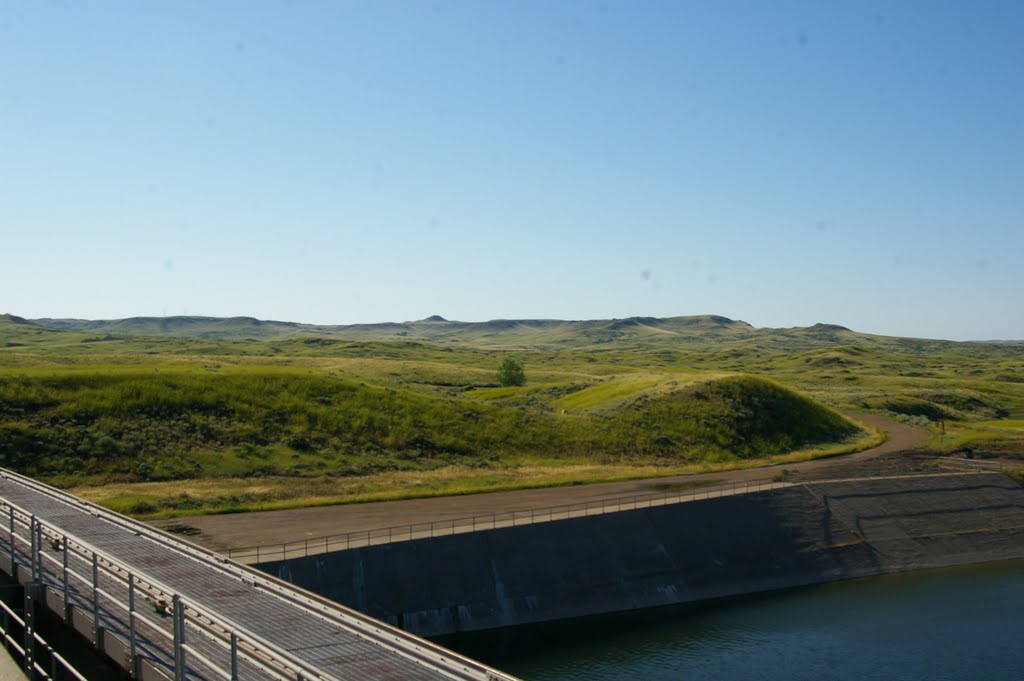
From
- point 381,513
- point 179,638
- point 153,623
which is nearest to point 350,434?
point 381,513

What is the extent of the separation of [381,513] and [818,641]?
2464 centimetres

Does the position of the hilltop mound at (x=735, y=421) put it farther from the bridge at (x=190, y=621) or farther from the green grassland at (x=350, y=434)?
the bridge at (x=190, y=621)

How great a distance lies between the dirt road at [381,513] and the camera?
46.3 meters

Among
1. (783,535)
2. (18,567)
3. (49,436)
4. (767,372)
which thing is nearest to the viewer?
(18,567)

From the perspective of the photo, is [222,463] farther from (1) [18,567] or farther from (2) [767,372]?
(2) [767,372]

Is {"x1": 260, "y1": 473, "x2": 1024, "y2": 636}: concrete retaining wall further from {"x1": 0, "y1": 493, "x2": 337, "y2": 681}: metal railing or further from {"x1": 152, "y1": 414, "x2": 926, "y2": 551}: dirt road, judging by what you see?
{"x1": 0, "y1": 493, "x2": 337, "y2": 681}: metal railing

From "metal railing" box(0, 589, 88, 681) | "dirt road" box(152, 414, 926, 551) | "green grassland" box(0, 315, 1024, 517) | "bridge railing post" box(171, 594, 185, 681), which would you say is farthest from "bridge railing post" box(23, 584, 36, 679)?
"green grassland" box(0, 315, 1024, 517)

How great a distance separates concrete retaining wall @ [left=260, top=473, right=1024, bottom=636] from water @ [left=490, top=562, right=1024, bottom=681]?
8.12 feet

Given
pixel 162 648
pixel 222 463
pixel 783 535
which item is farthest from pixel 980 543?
pixel 162 648

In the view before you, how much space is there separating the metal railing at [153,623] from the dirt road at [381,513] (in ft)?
64.5

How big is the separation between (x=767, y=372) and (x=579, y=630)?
151650 mm

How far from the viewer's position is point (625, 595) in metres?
47.6

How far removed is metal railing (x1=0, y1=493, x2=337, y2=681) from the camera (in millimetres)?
14734

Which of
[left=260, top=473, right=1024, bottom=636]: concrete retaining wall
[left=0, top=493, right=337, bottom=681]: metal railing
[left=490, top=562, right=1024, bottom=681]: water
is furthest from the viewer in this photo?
[left=260, top=473, right=1024, bottom=636]: concrete retaining wall
